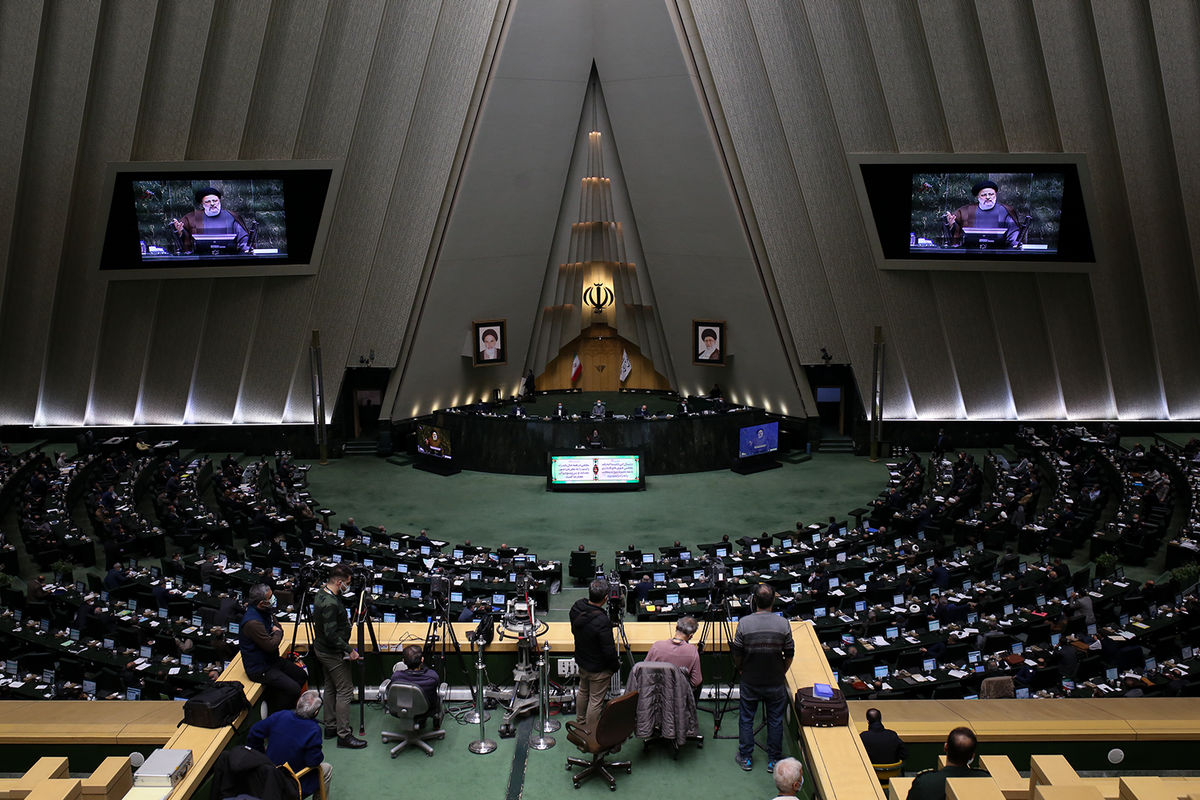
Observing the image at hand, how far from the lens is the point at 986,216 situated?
2522 centimetres

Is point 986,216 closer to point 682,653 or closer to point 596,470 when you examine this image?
point 596,470

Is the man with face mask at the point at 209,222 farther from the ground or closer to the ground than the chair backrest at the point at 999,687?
farther from the ground

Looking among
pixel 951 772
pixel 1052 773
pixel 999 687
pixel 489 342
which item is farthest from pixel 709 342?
pixel 1052 773

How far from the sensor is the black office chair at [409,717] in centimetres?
849

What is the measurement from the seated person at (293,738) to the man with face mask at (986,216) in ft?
72.1

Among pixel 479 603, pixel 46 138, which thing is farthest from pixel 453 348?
pixel 479 603

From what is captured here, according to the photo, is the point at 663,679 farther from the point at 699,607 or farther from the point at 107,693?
the point at 107,693

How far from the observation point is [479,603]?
505 inches

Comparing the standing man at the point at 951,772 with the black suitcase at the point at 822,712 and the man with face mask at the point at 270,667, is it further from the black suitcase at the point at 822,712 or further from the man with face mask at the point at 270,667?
the man with face mask at the point at 270,667

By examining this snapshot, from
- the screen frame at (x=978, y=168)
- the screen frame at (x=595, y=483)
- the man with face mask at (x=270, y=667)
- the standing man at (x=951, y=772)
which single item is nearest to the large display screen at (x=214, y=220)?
the screen frame at (x=595, y=483)

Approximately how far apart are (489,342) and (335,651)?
23468 mm

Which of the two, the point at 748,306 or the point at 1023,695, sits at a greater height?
the point at 748,306

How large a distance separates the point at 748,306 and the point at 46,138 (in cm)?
1865

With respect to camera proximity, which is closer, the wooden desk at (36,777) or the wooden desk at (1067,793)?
the wooden desk at (1067,793)
